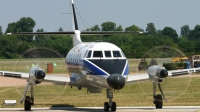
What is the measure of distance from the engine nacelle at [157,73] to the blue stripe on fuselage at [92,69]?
3473 millimetres

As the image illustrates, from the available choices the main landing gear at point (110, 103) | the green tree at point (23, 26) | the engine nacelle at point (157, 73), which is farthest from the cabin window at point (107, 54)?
the green tree at point (23, 26)

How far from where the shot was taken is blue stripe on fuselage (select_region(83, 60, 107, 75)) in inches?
1012

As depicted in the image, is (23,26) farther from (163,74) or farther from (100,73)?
(100,73)

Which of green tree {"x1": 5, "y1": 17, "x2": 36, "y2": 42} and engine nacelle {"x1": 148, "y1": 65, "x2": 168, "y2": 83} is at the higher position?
green tree {"x1": 5, "y1": 17, "x2": 36, "y2": 42}

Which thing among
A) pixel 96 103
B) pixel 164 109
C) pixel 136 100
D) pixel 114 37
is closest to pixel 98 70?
pixel 164 109

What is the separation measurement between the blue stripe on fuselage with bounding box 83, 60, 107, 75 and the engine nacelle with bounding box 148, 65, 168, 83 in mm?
3473

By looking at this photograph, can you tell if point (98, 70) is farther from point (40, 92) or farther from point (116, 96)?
point (40, 92)

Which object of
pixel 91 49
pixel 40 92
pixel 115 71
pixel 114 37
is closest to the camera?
pixel 115 71

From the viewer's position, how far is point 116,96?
38969mm

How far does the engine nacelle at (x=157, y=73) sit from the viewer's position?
1088 inches

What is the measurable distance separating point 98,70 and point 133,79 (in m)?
2.99

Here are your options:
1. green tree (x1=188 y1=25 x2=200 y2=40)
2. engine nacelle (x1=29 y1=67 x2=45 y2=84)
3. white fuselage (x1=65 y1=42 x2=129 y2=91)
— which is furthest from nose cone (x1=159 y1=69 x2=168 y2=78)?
green tree (x1=188 y1=25 x2=200 y2=40)

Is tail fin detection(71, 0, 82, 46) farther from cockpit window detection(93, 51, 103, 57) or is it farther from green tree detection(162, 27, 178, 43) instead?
green tree detection(162, 27, 178, 43)

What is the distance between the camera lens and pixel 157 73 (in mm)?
27750
